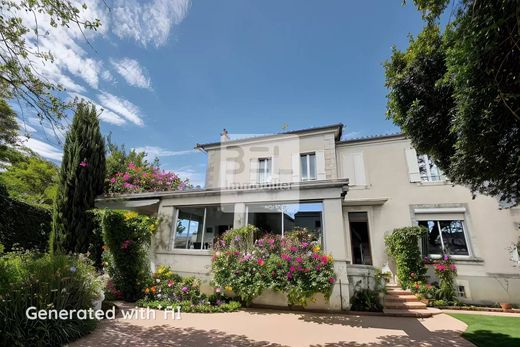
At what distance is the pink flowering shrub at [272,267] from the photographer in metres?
8.66

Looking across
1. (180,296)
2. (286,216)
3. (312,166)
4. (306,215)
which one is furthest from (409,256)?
(180,296)

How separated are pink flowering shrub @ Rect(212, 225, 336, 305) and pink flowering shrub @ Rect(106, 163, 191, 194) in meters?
8.76

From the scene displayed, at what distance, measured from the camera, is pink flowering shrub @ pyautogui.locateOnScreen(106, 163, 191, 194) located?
621 inches

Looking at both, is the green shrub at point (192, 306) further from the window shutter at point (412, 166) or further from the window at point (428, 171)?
the window at point (428, 171)

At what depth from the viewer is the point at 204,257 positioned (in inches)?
429

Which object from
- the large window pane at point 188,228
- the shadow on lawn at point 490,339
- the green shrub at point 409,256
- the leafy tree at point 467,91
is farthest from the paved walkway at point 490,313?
the large window pane at point 188,228

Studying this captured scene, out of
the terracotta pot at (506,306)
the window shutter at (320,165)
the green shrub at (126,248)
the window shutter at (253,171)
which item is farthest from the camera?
the window shutter at (253,171)

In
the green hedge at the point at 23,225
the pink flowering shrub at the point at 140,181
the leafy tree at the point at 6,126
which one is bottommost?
the green hedge at the point at 23,225

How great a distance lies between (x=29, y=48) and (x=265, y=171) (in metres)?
12.5

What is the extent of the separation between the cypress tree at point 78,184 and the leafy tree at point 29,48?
643cm

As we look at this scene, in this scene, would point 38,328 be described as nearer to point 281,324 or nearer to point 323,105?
point 281,324

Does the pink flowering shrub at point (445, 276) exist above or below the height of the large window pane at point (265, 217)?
below

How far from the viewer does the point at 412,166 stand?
45.4ft

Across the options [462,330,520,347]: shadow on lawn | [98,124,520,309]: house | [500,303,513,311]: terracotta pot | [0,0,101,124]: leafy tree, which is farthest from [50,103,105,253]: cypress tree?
[500,303,513,311]: terracotta pot
